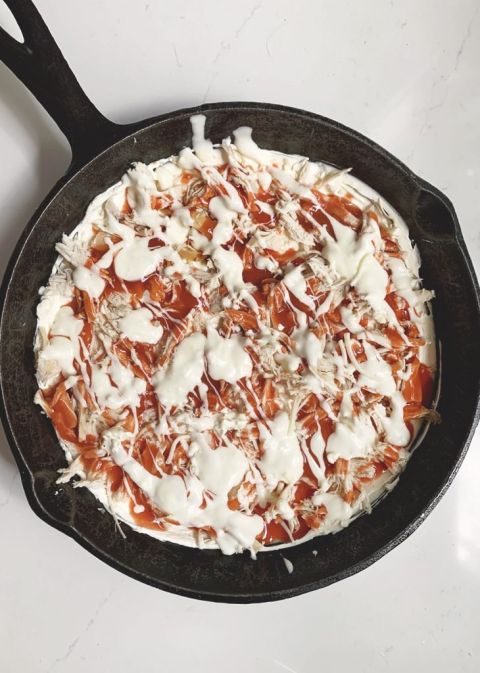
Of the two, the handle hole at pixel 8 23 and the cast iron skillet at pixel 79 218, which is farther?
the handle hole at pixel 8 23

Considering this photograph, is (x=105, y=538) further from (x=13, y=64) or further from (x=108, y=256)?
(x=13, y=64)

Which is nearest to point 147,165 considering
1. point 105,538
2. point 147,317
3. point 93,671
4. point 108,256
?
point 108,256

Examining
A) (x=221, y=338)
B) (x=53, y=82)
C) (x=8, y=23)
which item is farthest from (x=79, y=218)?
(x=8, y=23)

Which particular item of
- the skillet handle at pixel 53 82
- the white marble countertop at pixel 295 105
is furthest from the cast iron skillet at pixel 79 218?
the white marble countertop at pixel 295 105

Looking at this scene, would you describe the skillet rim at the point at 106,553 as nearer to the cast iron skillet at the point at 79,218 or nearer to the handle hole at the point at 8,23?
the cast iron skillet at the point at 79,218

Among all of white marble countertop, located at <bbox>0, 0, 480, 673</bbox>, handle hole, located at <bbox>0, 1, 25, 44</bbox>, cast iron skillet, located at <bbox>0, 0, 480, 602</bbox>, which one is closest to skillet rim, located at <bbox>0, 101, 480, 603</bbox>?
cast iron skillet, located at <bbox>0, 0, 480, 602</bbox>

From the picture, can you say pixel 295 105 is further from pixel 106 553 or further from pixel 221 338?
pixel 106 553

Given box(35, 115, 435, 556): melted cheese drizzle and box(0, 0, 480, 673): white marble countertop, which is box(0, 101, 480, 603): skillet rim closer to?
box(35, 115, 435, 556): melted cheese drizzle
